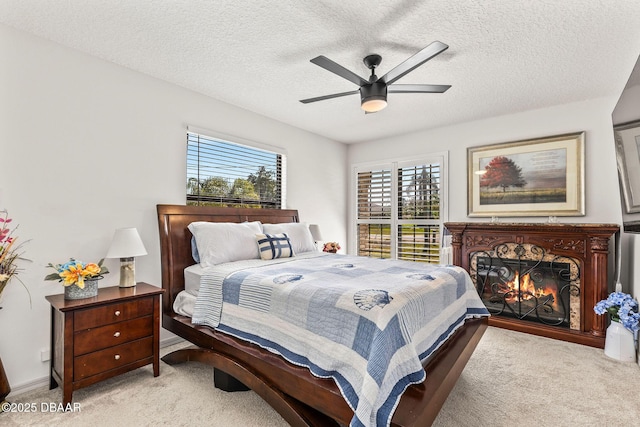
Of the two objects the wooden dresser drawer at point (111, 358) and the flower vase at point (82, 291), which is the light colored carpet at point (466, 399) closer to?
the wooden dresser drawer at point (111, 358)

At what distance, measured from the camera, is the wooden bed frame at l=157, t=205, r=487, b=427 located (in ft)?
5.03

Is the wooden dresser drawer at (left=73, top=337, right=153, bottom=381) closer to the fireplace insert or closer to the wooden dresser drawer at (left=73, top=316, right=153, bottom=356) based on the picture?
the wooden dresser drawer at (left=73, top=316, right=153, bottom=356)

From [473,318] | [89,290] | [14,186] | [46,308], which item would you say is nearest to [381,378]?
[473,318]

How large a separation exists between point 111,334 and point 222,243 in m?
1.06

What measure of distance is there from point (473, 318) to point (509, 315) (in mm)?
1470

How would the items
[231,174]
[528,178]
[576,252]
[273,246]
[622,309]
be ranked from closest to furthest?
[622,309] < [273,246] < [576,252] < [231,174] < [528,178]

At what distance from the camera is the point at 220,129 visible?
360 cm

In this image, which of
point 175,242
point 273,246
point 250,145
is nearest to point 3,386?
point 175,242

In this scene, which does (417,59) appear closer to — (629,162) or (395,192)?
(629,162)

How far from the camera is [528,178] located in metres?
3.86

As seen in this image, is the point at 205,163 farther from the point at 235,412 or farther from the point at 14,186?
the point at 235,412

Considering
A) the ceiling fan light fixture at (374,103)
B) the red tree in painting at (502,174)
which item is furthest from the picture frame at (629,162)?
the ceiling fan light fixture at (374,103)

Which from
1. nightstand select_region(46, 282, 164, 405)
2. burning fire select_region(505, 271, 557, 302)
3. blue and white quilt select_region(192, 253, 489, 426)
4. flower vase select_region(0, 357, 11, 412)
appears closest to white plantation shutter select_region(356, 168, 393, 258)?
burning fire select_region(505, 271, 557, 302)

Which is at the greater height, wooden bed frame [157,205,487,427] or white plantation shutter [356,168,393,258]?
white plantation shutter [356,168,393,258]
